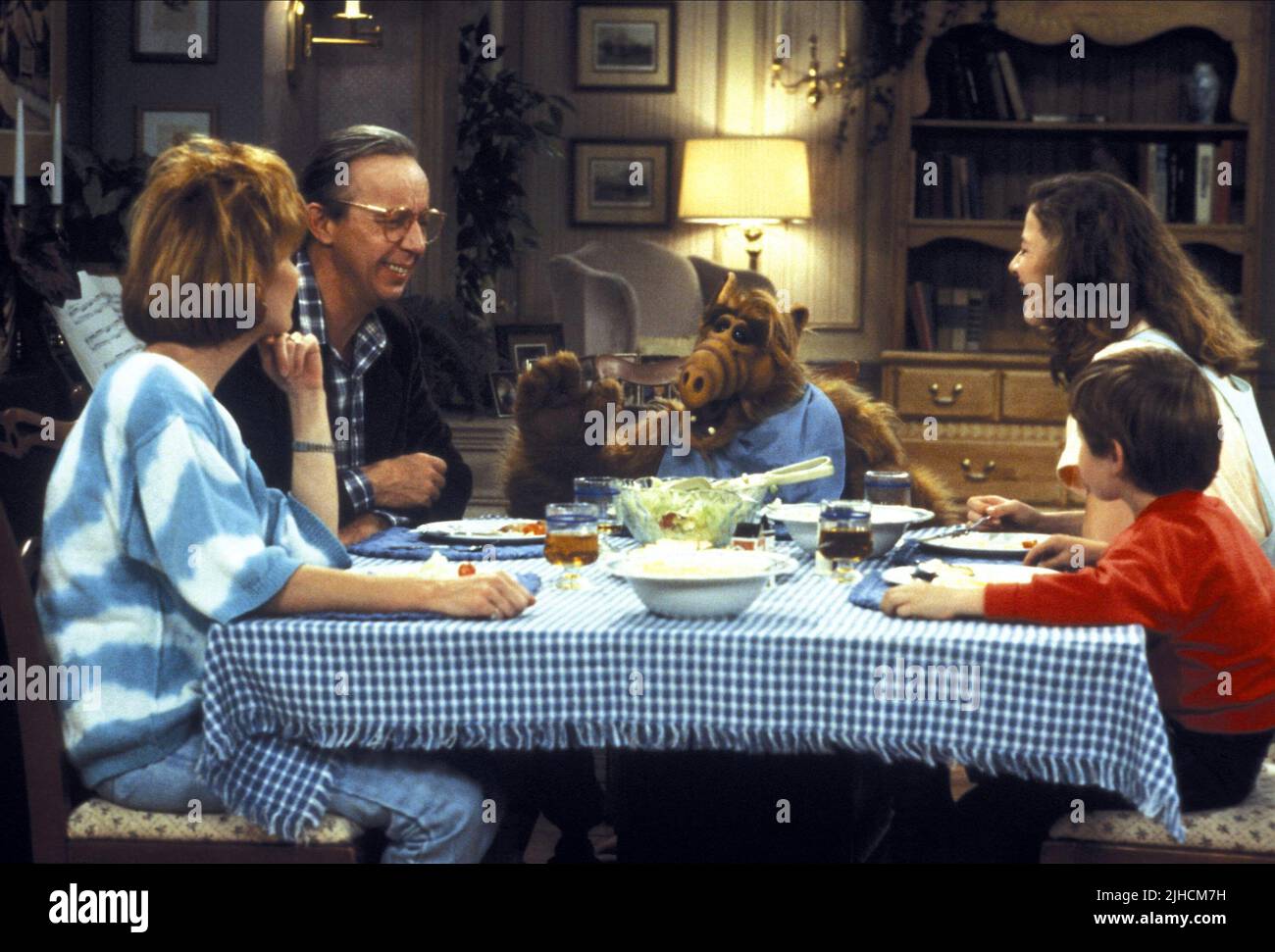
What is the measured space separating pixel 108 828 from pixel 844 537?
0.99m

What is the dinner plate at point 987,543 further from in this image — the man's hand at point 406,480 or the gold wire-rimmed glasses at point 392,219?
the gold wire-rimmed glasses at point 392,219

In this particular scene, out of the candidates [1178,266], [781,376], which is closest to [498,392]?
[781,376]

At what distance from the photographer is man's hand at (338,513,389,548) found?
101 inches

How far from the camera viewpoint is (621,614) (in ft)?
5.74

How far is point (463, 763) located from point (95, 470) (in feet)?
1.99

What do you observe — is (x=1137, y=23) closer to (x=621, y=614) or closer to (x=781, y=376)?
(x=781, y=376)

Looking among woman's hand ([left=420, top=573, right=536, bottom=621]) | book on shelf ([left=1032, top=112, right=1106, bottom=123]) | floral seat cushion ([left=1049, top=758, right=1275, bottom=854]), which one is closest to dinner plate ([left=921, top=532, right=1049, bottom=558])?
floral seat cushion ([left=1049, top=758, right=1275, bottom=854])

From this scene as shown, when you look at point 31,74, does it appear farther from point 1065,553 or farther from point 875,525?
point 1065,553

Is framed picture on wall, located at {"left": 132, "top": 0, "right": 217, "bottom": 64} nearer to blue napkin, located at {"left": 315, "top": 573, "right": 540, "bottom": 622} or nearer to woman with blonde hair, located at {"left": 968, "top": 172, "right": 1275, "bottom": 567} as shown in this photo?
woman with blonde hair, located at {"left": 968, "top": 172, "right": 1275, "bottom": 567}

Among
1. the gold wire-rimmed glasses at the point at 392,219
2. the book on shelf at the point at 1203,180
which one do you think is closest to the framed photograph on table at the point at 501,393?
the gold wire-rimmed glasses at the point at 392,219

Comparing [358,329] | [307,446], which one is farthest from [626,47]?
[307,446]

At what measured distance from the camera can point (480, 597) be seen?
5.65 ft

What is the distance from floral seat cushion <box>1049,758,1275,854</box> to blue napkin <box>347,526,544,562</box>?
86 cm

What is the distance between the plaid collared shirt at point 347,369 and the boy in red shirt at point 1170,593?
1.29 metres
